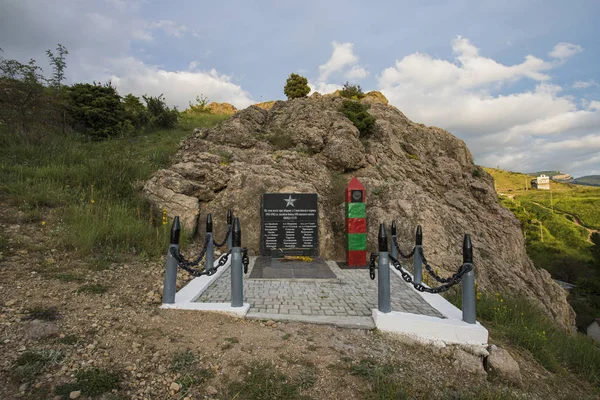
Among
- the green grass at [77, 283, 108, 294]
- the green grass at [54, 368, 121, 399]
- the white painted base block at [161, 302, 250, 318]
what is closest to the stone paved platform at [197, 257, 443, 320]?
the white painted base block at [161, 302, 250, 318]

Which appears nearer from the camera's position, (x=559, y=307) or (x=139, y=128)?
(x=559, y=307)

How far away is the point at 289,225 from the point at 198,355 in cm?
564

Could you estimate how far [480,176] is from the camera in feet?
47.3

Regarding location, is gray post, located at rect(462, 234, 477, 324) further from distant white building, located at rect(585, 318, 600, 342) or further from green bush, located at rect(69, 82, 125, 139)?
distant white building, located at rect(585, 318, 600, 342)

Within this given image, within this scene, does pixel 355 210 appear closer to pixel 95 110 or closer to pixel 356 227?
pixel 356 227

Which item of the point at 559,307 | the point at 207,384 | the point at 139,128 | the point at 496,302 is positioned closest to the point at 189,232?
the point at 207,384

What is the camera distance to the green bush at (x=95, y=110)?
1277 centimetres

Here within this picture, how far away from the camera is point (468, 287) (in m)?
3.64

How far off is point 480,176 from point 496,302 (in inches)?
447

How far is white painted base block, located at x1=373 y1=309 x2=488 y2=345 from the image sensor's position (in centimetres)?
347

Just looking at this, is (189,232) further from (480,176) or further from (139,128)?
(480,176)

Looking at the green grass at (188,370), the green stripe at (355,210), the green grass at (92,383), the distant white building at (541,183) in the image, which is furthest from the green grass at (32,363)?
the distant white building at (541,183)

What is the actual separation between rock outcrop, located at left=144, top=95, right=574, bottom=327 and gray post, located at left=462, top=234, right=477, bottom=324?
4581 mm

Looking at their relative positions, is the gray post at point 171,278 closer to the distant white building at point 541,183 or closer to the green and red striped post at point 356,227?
the green and red striped post at point 356,227
